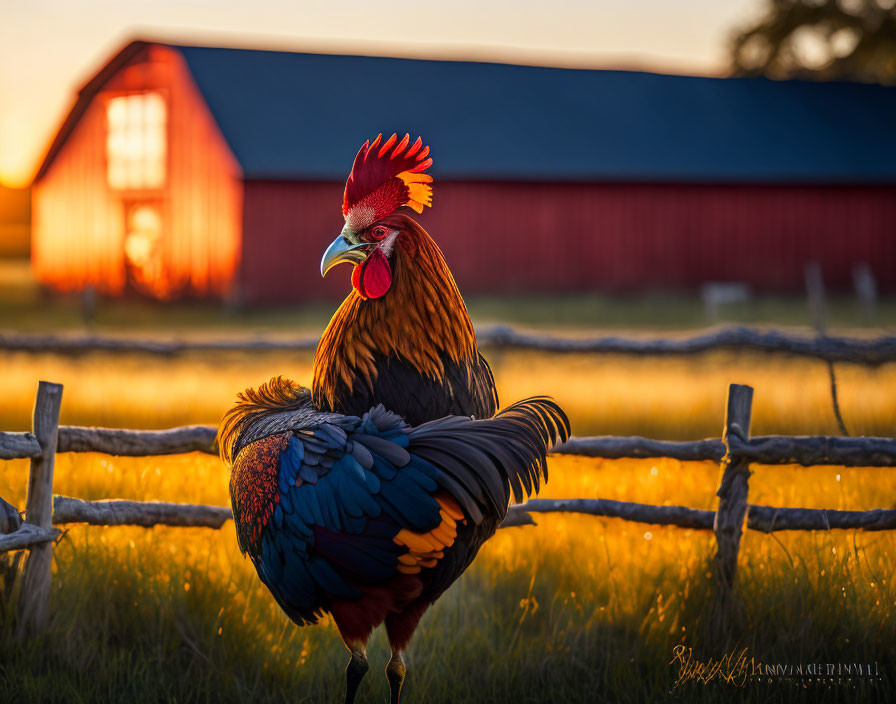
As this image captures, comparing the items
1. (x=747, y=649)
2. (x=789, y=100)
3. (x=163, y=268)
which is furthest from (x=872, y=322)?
(x=747, y=649)

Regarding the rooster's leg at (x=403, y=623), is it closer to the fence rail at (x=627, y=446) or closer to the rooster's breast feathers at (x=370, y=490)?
the rooster's breast feathers at (x=370, y=490)

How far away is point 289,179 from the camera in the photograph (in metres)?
22.8

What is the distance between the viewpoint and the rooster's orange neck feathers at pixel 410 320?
10.5ft

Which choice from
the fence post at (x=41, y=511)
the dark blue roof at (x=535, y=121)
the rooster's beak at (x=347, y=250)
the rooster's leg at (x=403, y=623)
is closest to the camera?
the rooster's beak at (x=347, y=250)

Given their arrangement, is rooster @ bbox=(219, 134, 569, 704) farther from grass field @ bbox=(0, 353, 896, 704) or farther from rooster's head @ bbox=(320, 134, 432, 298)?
grass field @ bbox=(0, 353, 896, 704)

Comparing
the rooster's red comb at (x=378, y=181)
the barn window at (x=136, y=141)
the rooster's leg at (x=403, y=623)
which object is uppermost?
the barn window at (x=136, y=141)

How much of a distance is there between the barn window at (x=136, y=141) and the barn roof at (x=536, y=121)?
1.45 meters

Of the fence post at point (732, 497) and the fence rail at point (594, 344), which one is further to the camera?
the fence rail at point (594, 344)

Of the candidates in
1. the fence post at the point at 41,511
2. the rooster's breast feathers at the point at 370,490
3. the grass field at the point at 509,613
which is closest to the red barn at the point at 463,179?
the grass field at the point at 509,613

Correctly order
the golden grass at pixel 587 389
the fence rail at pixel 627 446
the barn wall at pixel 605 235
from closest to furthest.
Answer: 1. the fence rail at pixel 627 446
2. the golden grass at pixel 587 389
3. the barn wall at pixel 605 235

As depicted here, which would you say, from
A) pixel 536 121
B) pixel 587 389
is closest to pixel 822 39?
pixel 536 121

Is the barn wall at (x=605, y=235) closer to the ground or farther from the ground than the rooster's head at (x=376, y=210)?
farther from the ground

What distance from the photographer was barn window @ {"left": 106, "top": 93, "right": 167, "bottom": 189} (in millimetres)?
23594

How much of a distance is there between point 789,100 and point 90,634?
29.8 meters
